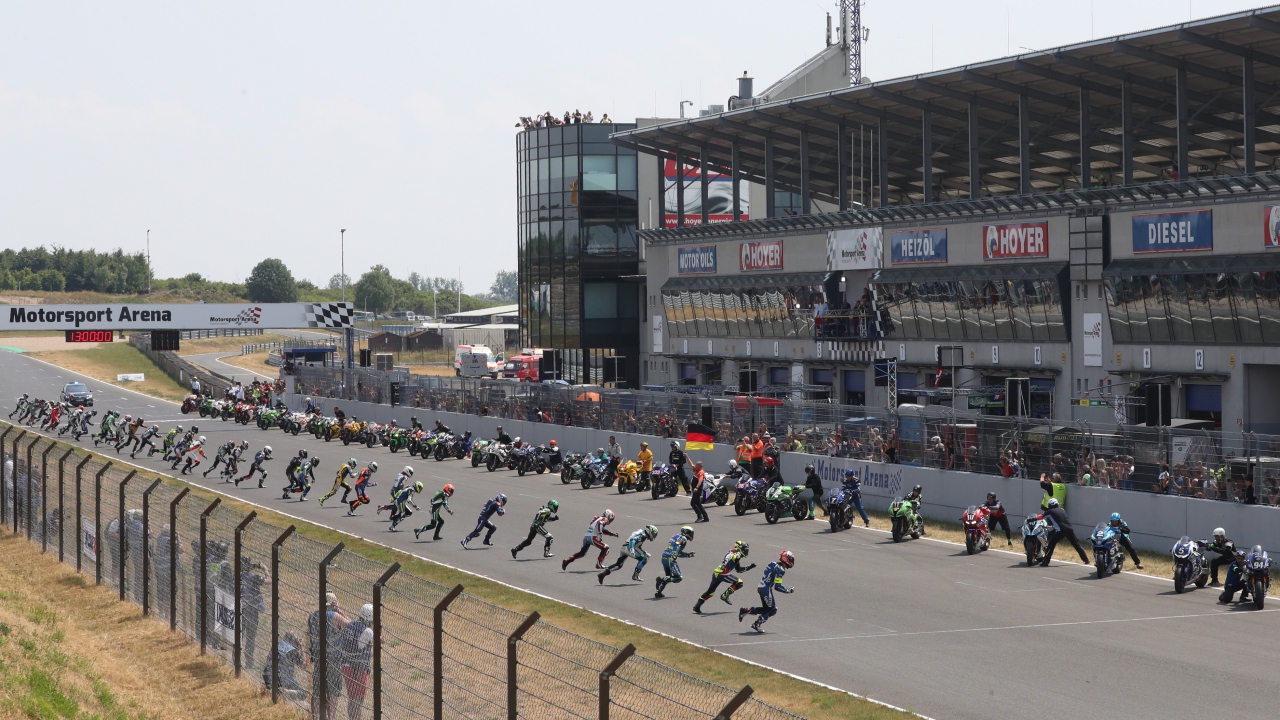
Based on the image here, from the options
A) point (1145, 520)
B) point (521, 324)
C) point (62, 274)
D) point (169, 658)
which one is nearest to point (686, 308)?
point (521, 324)

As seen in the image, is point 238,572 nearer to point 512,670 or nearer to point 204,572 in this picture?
point 204,572

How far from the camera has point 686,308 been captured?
63.8 m

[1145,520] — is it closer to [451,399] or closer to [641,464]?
[641,464]

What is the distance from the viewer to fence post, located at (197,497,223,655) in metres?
13.5

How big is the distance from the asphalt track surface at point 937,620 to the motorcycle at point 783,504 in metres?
0.34

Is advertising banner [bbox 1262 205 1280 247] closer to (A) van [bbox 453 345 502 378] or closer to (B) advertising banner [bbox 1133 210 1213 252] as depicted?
(B) advertising banner [bbox 1133 210 1213 252]

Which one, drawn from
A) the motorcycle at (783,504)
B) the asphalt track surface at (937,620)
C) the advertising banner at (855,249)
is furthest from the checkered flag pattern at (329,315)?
the motorcycle at (783,504)

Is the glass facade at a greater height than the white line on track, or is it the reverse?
the glass facade

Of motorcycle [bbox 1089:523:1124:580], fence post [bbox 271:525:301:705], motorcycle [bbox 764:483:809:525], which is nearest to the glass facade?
motorcycle [bbox 764:483:809:525]

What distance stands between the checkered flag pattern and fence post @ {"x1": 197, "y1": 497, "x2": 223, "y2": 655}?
5414cm

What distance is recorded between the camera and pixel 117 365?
10612 cm

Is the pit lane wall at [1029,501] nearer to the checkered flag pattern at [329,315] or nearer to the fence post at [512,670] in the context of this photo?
the fence post at [512,670]

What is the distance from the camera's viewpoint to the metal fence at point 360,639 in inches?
393

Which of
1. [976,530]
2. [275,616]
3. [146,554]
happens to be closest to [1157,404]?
[976,530]
